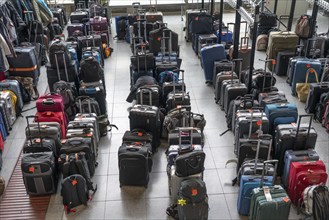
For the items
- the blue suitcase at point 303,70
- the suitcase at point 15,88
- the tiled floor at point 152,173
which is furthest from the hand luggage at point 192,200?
the blue suitcase at point 303,70

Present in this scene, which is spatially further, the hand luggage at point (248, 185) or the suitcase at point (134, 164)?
the suitcase at point (134, 164)

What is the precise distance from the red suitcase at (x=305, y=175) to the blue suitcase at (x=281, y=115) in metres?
1.08

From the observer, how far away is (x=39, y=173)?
5582 millimetres

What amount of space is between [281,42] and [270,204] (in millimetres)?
6114

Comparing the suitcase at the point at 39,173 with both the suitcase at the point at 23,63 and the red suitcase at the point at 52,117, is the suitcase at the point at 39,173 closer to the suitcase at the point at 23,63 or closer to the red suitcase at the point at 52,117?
the red suitcase at the point at 52,117

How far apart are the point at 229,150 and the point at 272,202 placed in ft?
6.77

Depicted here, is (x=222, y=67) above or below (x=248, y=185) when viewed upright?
above

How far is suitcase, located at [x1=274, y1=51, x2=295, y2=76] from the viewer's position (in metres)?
9.54

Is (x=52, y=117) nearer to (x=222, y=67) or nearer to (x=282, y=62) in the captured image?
(x=222, y=67)

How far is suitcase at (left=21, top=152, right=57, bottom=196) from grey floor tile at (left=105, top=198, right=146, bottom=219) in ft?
2.89

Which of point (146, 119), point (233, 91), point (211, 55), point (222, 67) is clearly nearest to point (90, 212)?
point (146, 119)

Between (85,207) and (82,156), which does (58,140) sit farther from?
(85,207)

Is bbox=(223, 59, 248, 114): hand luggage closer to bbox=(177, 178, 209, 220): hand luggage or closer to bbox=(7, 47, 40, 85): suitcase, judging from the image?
bbox=(177, 178, 209, 220): hand luggage

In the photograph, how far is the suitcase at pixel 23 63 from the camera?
342 inches
